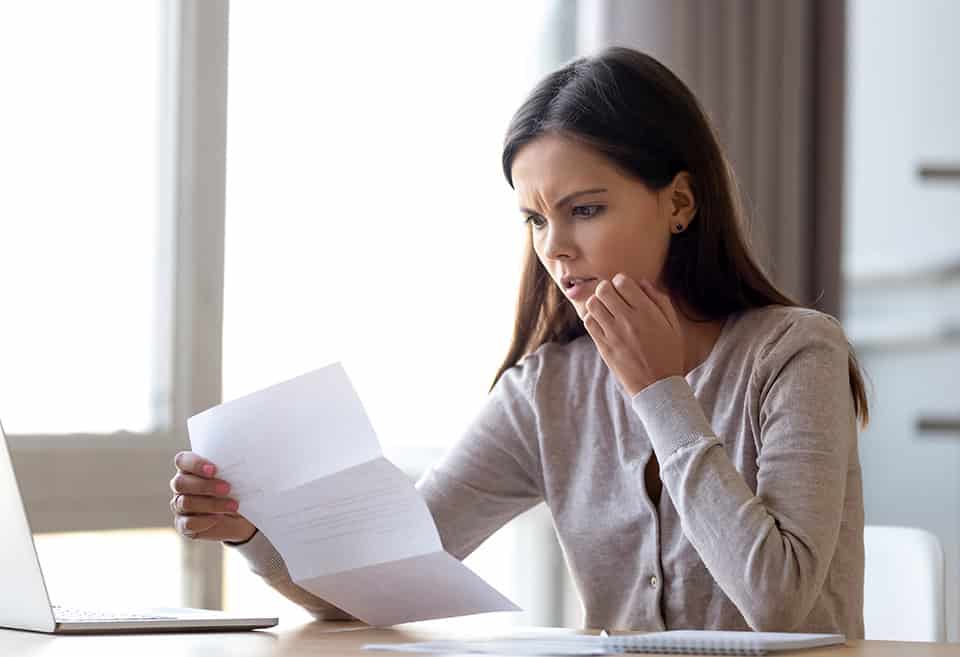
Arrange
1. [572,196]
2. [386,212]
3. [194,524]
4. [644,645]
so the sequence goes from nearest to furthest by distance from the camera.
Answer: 1. [644,645]
2. [194,524]
3. [572,196]
4. [386,212]

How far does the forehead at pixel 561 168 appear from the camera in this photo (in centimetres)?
149

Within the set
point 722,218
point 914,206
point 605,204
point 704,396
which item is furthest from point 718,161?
point 914,206

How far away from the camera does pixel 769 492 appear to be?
1.31 meters

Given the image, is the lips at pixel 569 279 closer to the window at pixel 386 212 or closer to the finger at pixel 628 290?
the finger at pixel 628 290

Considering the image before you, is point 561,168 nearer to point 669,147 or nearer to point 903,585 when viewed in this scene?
point 669,147

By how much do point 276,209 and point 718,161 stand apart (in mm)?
1089

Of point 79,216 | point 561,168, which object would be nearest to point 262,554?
point 561,168

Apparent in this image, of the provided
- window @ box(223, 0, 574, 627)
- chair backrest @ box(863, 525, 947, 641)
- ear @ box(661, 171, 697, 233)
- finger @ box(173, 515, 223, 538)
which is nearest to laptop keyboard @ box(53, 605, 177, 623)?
finger @ box(173, 515, 223, 538)

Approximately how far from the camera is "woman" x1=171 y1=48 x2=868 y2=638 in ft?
4.20

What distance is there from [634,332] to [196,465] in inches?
18.0

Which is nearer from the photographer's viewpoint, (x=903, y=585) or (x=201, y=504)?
(x=201, y=504)

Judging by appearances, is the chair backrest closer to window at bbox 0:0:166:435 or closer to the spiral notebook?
the spiral notebook

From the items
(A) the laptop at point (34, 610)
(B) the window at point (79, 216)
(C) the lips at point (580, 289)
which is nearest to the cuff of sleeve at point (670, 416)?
(C) the lips at point (580, 289)

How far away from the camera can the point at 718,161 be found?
1.58 m
